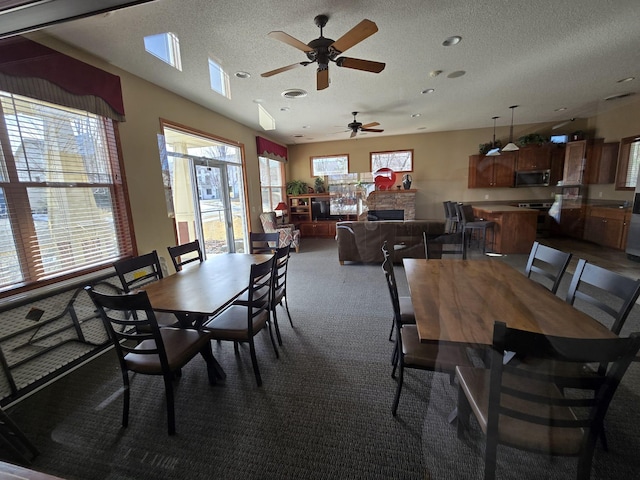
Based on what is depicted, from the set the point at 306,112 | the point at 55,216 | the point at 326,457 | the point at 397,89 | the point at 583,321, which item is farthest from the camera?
the point at 306,112

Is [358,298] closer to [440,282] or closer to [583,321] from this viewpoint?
[440,282]

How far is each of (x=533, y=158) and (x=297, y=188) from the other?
5667 millimetres

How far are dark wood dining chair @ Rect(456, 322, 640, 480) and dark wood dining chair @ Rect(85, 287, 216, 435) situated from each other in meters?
1.56

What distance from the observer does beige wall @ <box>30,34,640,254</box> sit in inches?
110

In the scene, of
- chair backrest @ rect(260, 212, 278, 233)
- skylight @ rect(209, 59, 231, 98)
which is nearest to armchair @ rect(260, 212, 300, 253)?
chair backrest @ rect(260, 212, 278, 233)

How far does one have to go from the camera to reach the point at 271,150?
616 cm

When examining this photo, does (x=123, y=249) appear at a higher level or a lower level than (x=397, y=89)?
lower

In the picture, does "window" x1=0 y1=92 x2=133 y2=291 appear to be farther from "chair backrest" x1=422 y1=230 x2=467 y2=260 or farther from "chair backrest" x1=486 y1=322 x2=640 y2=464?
"chair backrest" x1=422 y1=230 x2=467 y2=260

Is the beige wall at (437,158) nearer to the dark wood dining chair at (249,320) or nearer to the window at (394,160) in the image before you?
the window at (394,160)

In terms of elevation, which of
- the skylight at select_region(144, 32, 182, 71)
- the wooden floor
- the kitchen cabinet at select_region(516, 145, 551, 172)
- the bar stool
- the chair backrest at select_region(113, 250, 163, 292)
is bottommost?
the wooden floor

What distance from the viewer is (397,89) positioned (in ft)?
12.2

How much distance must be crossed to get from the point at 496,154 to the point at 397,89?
3.83 meters

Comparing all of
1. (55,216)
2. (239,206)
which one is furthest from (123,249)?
(239,206)

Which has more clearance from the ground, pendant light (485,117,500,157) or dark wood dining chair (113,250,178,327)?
pendant light (485,117,500,157)
